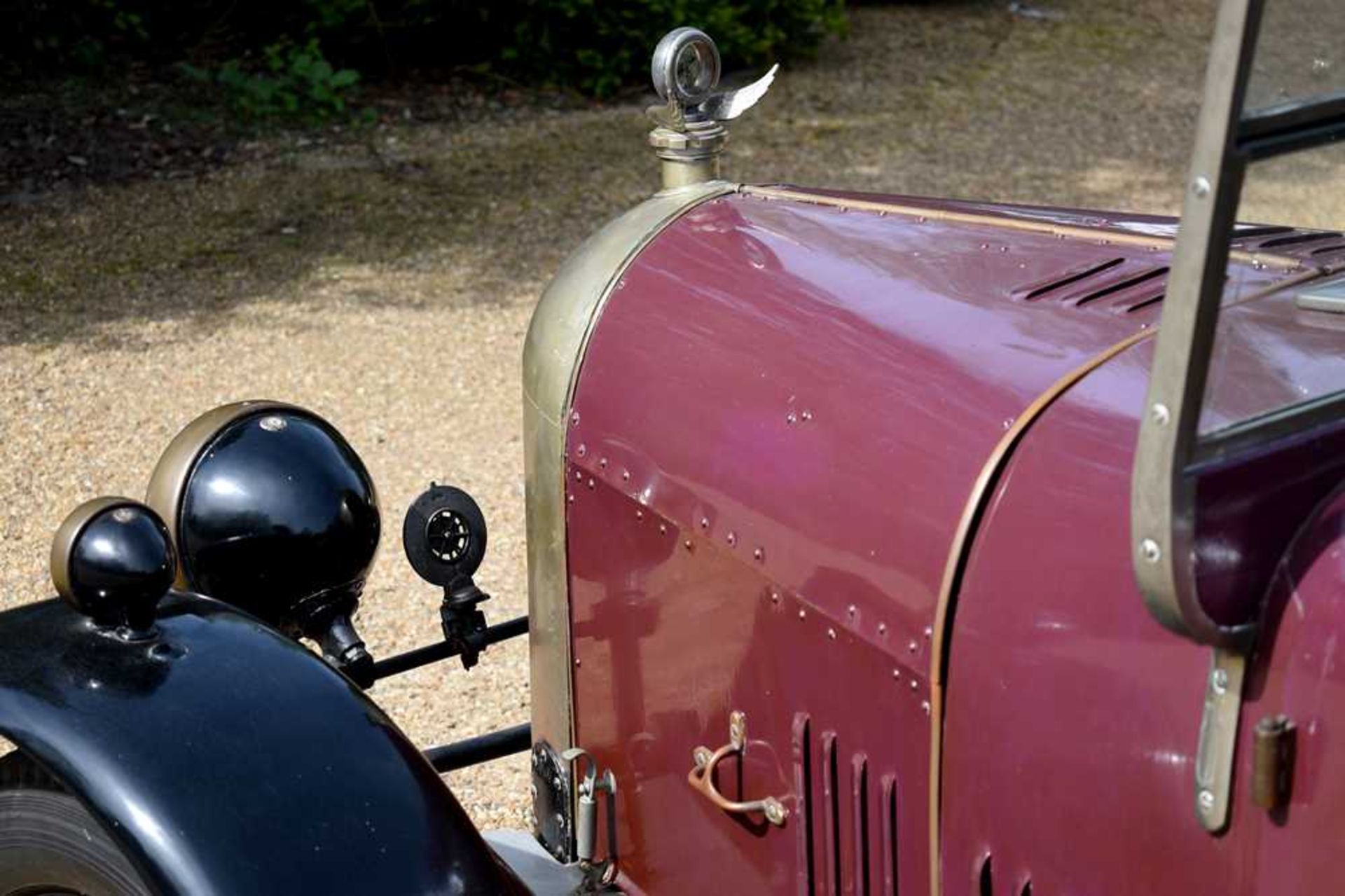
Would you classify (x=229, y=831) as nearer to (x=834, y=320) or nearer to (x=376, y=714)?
(x=376, y=714)

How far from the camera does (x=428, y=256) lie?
6.52 metres

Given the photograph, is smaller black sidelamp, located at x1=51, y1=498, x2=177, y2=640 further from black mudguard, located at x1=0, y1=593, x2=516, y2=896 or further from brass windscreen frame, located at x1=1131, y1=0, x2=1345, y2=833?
brass windscreen frame, located at x1=1131, y1=0, x2=1345, y2=833

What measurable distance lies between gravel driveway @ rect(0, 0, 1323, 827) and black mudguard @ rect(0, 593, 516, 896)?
148cm

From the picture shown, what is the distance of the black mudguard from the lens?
67.5 inches

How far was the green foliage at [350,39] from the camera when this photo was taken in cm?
795

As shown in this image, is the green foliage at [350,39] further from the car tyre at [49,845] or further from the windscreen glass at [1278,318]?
the windscreen glass at [1278,318]

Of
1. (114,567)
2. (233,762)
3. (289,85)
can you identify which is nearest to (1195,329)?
(233,762)

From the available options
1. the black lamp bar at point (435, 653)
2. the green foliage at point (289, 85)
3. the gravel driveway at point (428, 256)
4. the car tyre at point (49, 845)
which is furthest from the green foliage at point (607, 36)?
the car tyre at point (49, 845)

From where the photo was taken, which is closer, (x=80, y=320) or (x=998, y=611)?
(x=998, y=611)

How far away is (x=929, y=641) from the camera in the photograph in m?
1.57

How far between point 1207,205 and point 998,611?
0.51 metres

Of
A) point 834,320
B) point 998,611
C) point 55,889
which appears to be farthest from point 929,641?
point 55,889

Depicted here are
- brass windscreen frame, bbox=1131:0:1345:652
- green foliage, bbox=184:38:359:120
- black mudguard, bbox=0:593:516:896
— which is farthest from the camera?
green foliage, bbox=184:38:359:120

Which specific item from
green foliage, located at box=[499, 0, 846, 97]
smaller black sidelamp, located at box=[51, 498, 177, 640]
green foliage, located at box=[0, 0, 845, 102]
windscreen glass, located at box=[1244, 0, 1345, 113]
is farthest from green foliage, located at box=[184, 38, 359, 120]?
windscreen glass, located at box=[1244, 0, 1345, 113]
